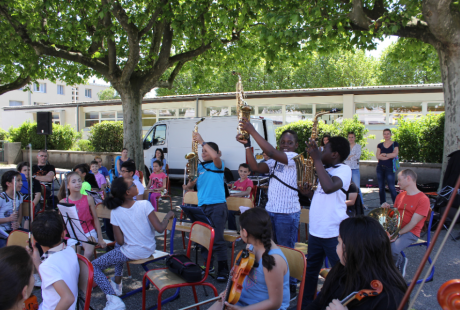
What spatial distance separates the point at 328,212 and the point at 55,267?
220 cm

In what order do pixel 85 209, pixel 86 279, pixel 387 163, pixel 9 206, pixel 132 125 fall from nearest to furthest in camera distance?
pixel 86 279 < pixel 85 209 < pixel 9 206 < pixel 387 163 < pixel 132 125

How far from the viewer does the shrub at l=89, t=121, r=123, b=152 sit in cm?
1705

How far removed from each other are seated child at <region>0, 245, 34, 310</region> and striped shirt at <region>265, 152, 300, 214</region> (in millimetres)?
2202

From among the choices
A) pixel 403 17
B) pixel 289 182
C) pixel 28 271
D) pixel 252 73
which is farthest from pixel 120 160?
pixel 252 73

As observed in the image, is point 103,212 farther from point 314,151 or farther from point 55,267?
point 314,151

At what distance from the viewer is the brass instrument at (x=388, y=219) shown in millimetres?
3203

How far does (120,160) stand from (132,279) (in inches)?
164

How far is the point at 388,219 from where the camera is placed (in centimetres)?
327

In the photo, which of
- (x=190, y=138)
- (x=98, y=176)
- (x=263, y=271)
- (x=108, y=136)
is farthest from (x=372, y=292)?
(x=108, y=136)

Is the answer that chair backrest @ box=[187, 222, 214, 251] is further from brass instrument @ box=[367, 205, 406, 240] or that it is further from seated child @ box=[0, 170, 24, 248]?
seated child @ box=[0, 170, 24, 248]

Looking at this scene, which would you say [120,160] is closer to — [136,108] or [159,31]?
[136,108]

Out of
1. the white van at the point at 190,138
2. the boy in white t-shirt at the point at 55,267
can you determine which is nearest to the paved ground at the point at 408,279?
the boy in white t-shirt at the point at 55,267

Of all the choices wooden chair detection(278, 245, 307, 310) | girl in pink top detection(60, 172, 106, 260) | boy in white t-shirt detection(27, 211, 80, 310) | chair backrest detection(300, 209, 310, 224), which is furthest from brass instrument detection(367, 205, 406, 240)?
girl in pink top detection(60, 172, 106, 260)

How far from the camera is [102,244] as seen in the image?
12.9ft
